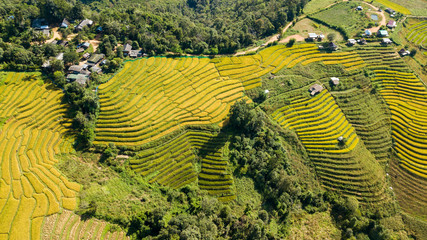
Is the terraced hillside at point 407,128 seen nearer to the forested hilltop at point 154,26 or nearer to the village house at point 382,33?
the village house at point 382,33

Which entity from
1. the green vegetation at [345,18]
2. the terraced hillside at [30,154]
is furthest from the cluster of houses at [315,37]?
the terraced hillside at [30,154]

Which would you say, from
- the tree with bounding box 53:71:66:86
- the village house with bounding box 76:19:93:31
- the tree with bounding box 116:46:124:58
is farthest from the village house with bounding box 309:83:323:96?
the village house with bounding box 76:19:93:31

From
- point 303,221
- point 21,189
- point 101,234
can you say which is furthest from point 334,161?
point 21,189

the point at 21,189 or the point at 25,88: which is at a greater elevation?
the point at 25,88

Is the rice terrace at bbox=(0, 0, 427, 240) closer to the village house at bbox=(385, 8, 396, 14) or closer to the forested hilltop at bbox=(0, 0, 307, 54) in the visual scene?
the forested hilltop at bbox=(0, 0, 307, 54)

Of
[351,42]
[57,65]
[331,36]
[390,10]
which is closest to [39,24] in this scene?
[57,65]

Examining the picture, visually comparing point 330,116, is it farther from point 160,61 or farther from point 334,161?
point 160,61
